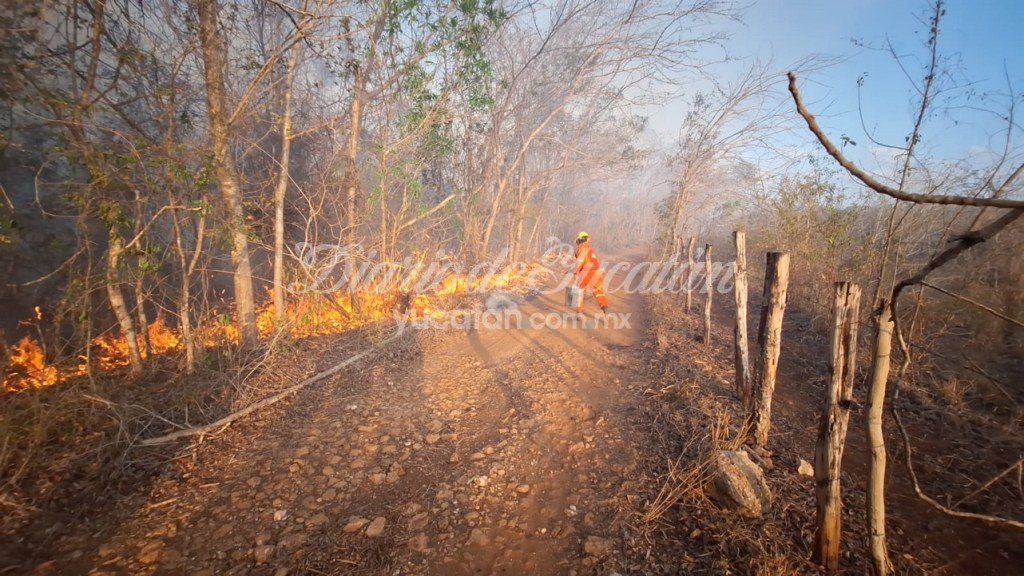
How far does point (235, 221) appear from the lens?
5.19 meters

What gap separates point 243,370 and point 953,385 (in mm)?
8457

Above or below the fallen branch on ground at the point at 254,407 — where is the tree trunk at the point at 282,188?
above

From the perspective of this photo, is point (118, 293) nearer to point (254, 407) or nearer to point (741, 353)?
point (254, 407)

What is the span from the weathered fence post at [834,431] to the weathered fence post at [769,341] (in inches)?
45.6

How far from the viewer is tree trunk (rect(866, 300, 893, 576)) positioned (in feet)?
6.49

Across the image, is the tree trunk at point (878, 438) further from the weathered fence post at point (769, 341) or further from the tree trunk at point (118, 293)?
the tree trunk at point (118, 293)

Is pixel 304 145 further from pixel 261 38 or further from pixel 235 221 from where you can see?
pixel 235 221

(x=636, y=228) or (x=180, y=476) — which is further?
(x=636, y=228)

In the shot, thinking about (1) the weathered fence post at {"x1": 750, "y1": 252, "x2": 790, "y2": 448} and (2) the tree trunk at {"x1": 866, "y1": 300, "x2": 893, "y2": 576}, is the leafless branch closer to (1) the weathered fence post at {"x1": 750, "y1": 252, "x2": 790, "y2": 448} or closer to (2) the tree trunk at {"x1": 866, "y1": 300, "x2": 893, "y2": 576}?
(2) the tree trunk at {"x1": 866, "y1": 300, "x2": 893, "y2": 576}

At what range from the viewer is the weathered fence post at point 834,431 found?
241 cm

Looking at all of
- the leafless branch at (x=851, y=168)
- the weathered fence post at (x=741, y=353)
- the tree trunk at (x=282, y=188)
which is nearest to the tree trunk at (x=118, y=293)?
the tree trunk at (x=282, y=188)

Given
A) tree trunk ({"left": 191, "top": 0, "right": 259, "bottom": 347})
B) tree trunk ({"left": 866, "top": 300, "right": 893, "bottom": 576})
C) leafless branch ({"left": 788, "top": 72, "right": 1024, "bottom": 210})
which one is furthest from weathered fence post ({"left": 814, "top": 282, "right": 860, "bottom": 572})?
tree trunk ({"left": 191, "top": 0, "right": 259, "bottom": 347})

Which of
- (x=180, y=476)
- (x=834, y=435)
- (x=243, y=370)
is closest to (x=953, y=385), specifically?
(x=834, y=435)

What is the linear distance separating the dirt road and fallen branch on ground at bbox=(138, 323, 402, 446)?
12 cm
